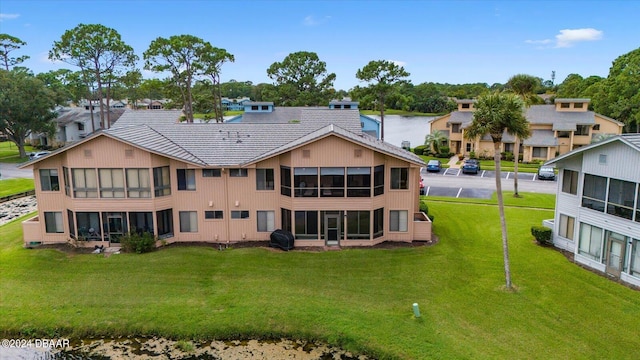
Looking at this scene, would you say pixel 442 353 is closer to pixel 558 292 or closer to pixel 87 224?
Result: pixel 558 292

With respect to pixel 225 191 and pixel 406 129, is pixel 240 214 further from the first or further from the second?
pixel 406 129

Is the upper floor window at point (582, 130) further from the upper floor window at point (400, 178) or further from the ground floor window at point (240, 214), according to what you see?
the ground floor window at point (240, 214)

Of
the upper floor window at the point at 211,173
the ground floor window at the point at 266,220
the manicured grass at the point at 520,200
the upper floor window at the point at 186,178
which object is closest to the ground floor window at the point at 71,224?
the upper floor window at the point at 186,178

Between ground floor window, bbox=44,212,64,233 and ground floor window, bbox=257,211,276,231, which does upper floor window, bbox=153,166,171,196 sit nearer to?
ground floor window, bbox=257,211,276,231

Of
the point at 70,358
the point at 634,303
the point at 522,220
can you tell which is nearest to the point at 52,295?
the point at 70,358

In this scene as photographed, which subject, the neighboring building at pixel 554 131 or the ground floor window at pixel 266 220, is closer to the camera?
the ground floor window at pixel 266 220

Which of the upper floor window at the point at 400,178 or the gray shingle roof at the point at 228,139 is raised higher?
the gray shingle roof at the point at 228,139
